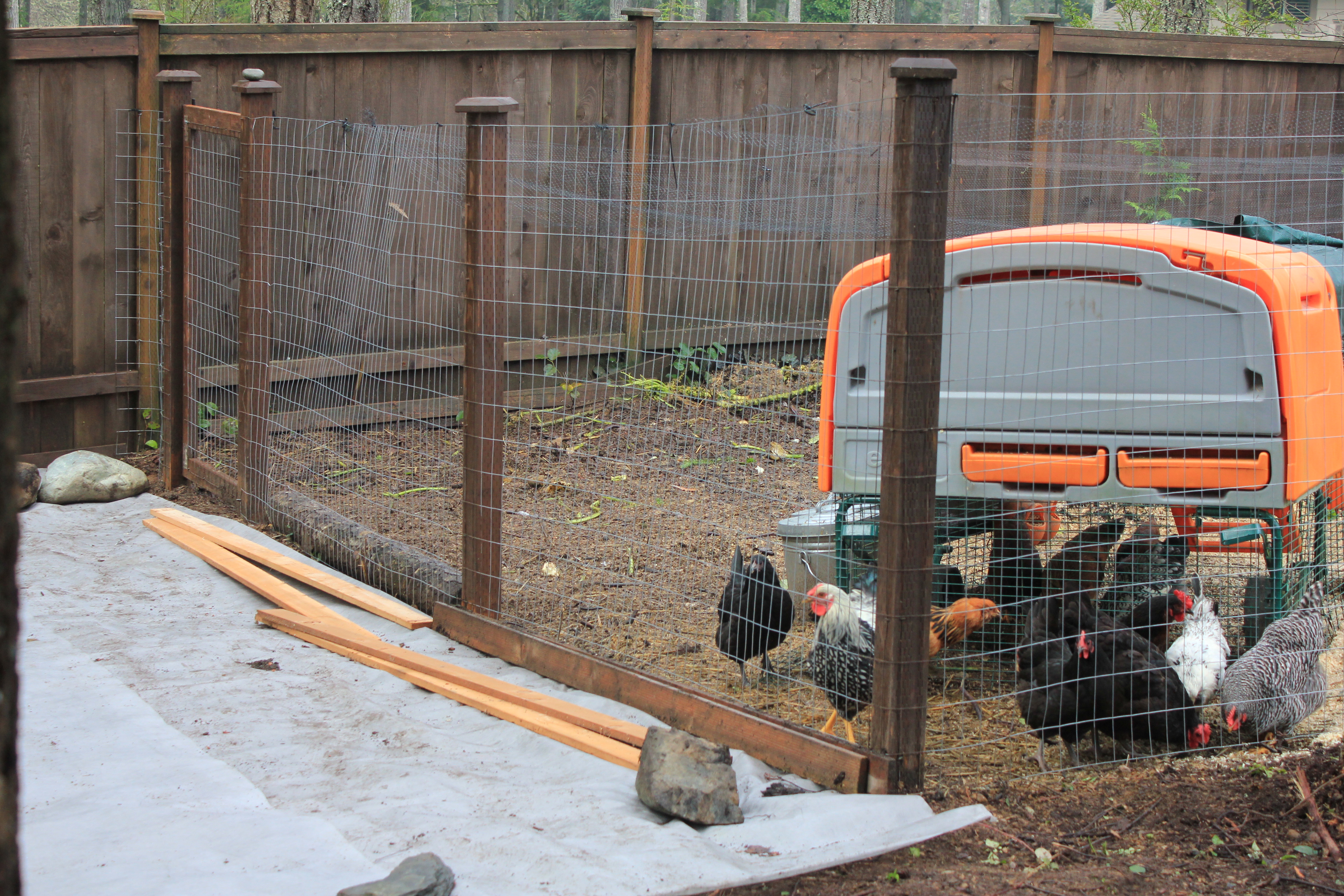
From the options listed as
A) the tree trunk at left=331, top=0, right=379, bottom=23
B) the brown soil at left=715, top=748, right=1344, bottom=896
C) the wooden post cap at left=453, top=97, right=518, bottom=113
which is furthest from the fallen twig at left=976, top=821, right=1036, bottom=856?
the tree trunk at left=331, top=0, right=379, bottom=23

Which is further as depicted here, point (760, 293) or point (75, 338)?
point (760, 293)

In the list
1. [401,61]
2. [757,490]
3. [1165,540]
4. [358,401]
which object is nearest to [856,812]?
[1165,540]

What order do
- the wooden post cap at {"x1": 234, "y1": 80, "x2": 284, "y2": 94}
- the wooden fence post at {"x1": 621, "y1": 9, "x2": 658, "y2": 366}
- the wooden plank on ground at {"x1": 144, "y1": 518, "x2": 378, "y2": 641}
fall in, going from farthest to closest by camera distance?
the wooden fence post at {"x1": 621, "y1": 9, "x2": 658, "y2": 366} → the wooden post cap at {"x1": 234, "y1": 80, "x2": 284, "y2": 94} → the wooden plank on ground at {"x1": 144, "y1": 518, "x2": 378, "y2": 641}

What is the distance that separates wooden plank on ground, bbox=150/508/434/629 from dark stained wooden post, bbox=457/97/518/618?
1.02 feet

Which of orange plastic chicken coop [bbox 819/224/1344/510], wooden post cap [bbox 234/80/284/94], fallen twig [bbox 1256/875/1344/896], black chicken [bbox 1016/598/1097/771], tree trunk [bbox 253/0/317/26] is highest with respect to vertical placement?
tree trunk [bbox 253/0/317/26]

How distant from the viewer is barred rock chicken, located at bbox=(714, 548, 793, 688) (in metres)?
3.78

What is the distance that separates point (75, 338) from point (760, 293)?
170 inches

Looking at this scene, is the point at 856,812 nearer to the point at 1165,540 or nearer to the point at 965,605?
the point at 965,605

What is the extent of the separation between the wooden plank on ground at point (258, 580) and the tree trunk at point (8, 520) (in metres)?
2.92

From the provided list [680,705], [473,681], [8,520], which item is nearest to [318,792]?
[473,681]

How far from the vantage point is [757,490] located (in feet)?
19.8

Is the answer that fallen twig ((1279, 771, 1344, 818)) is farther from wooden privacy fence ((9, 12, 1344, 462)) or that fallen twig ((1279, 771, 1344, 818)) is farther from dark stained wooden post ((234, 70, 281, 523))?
dark stained wooden post ((234, 70, 281, 523))

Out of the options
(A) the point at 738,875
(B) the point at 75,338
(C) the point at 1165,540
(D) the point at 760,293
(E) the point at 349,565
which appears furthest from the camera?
(D) the point at 760,293

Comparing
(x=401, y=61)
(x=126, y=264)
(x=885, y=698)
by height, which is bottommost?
(x=885, y=698)
